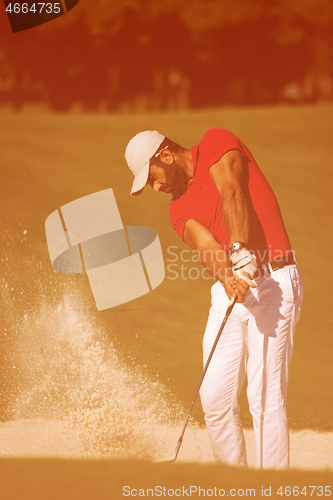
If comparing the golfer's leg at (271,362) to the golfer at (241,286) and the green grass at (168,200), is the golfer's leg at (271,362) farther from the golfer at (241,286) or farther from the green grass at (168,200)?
the green grass at (168,200)

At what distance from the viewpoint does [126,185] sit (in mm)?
2777

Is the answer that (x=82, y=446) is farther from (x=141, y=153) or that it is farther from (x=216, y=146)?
(x=216, y=146)

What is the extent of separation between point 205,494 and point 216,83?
6.39ft

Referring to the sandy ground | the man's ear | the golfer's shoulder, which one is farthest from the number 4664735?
the sandy ground

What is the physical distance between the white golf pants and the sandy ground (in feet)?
0.62

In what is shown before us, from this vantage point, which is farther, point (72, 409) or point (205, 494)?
point (72, 409)

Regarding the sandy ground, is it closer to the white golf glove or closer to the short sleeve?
the white golf glove

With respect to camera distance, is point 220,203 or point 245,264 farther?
point 220,203

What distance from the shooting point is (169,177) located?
246cm

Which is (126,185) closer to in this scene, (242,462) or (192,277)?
(192,277)

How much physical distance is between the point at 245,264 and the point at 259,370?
1.56 feet

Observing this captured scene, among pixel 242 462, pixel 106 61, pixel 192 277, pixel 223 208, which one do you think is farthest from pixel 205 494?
pixel 106 61

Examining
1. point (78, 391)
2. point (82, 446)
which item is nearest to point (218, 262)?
point (78, 391)

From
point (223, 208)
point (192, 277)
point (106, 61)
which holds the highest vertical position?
point (106, 61)
